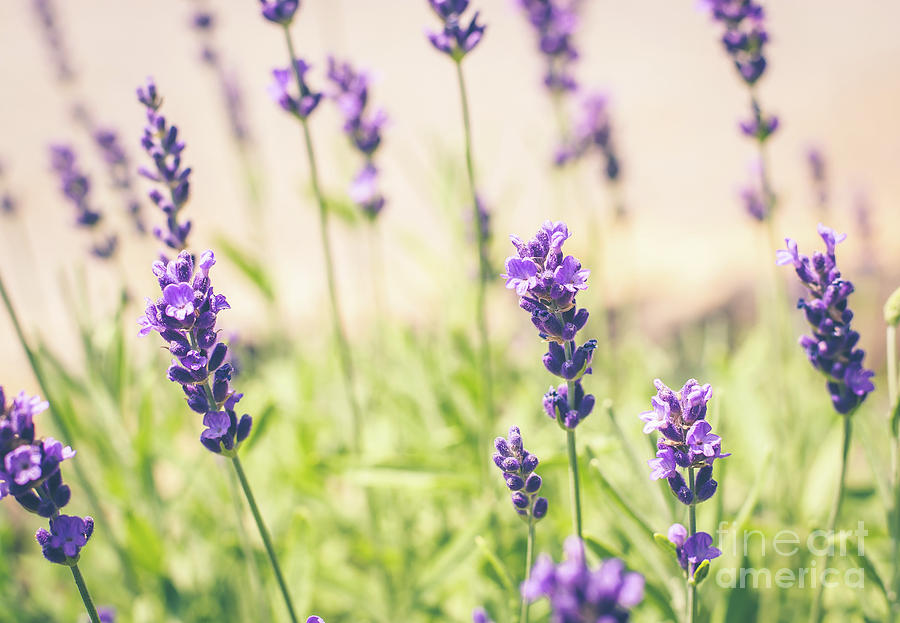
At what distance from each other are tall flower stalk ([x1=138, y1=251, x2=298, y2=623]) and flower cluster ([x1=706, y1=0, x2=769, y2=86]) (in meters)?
1.80

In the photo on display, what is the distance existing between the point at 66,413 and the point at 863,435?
8.37 feet

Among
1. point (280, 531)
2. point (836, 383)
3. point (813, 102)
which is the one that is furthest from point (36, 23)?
point (813, 102)

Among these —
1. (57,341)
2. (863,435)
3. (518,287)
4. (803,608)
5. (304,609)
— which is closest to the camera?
(518,287)

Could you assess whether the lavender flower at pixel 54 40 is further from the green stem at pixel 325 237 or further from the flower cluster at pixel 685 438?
the flower cluster at pixel 685 438

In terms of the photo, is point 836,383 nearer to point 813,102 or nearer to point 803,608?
point 803,608

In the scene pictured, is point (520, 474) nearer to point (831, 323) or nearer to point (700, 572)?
point (700, 572)

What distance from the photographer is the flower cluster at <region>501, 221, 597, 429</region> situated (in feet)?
4.15

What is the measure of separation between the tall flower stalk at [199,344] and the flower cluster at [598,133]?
257 cm

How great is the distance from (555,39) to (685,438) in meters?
2.32

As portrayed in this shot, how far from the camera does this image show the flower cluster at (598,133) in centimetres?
361

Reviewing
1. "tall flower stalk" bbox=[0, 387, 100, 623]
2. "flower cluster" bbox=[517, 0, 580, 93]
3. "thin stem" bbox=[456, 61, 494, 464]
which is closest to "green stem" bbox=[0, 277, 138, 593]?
"tall flower stalk" bbox=[0, 387, 100, 623]

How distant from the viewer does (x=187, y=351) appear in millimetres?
1298

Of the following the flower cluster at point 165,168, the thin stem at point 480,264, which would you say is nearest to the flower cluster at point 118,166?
the flower cluster at point 165,168

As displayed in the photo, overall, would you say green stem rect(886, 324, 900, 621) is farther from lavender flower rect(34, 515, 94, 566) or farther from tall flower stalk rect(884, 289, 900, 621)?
lavender flower rect(34, 515, 94, 566)
